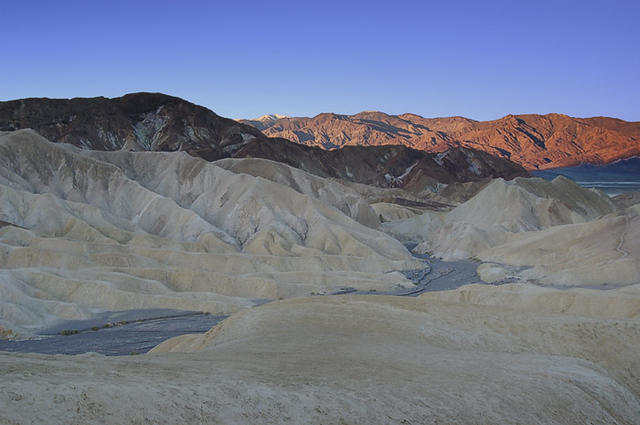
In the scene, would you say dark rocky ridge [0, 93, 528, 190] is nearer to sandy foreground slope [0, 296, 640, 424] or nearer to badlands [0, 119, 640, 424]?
badlands [0, 119, 640, 424]


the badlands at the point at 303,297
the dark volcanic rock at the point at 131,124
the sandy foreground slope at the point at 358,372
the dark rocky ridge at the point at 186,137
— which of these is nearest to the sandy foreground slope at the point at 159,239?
the badlands at the point at 303,297

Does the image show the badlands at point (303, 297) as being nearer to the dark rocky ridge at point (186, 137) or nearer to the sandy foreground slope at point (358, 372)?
the sandy foreground slope at point (358, 372)

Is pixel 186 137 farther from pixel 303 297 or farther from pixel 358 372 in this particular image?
pixel 358 372

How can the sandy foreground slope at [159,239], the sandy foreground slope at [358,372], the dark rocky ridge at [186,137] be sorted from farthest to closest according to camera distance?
1. the dark rocky ridge at [186,137]
2. the sandy foreground slope at [159,239]
3. the sandy foreground slope at [358,372]


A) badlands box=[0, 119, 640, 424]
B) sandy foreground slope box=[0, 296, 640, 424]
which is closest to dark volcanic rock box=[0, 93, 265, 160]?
badlands box=[0, 119, 640, 424]

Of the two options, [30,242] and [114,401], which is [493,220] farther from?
[114,401]

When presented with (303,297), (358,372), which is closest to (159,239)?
(303,297)
